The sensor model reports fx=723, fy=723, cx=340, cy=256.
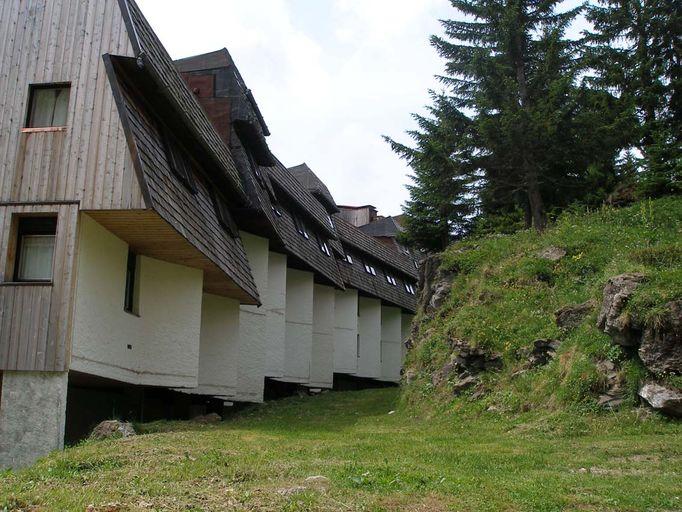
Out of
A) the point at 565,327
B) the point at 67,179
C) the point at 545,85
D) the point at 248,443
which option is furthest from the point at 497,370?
the point at 545,85

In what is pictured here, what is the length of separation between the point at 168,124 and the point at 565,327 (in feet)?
31.2

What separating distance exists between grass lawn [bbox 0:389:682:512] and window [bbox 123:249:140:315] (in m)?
3.03

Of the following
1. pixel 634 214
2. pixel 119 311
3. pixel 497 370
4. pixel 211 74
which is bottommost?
pixel 497 370

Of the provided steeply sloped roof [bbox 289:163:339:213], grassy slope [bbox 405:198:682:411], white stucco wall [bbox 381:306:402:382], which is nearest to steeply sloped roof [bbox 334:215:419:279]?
steeply sloped roof [bbox 289:163:339:213]

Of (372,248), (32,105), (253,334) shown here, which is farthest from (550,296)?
(372,248)

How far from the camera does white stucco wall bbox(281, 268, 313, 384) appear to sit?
27094 millimetres

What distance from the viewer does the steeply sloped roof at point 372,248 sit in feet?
120

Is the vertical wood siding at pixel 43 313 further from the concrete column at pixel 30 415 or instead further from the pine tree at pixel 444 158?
the pine tree at pixel 444 158

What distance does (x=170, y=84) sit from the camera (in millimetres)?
15008

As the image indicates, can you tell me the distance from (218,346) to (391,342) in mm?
20469

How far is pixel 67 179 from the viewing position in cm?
1283

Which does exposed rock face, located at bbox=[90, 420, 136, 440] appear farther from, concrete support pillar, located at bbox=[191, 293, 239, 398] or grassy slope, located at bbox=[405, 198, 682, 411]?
concrete support pillar, located at bbox=[191, 293, 239, 398]

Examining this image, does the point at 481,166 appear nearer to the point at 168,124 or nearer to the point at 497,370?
the point at 497,370

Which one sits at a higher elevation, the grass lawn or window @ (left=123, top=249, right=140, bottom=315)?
window @ (left=123, top=249, right=140, bottom=315)
